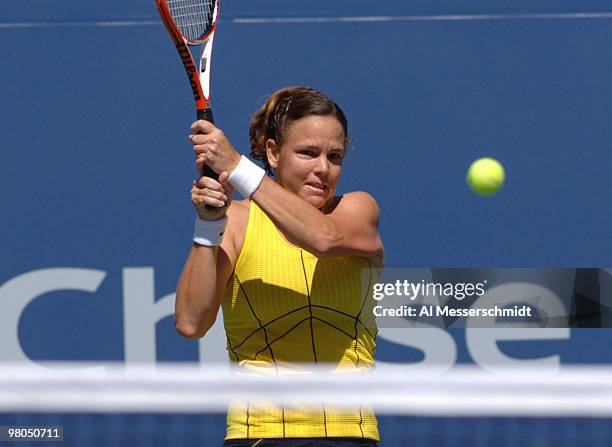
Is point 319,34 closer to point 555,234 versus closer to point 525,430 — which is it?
point 555,234

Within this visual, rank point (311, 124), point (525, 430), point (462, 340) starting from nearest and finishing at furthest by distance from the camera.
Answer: point (311, 124)
point (525, 430)
point (462, 340)

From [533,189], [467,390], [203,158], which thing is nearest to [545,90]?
[533,189]

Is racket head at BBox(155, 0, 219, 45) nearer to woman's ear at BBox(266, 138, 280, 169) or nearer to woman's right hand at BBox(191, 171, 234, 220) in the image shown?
woman's ear at BBox(266, 138, 280, 169)

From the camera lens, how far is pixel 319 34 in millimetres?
3775

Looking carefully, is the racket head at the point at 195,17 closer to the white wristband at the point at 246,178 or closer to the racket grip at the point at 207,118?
the racket grip at the point at 207,118

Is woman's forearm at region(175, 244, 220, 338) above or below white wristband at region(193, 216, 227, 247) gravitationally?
below

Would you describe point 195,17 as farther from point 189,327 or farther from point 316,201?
point 189,327

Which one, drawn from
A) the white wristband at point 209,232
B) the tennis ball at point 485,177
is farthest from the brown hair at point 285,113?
the tennis ball at point 485,177

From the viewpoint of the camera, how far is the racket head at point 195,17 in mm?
2484

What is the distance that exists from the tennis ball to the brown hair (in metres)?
1.33

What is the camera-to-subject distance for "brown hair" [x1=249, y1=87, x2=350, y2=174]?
215 centimetres

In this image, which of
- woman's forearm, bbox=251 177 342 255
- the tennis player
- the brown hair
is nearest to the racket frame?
the brown hair

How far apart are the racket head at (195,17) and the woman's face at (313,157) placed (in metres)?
0.45

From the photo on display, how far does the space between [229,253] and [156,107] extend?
1.84m
